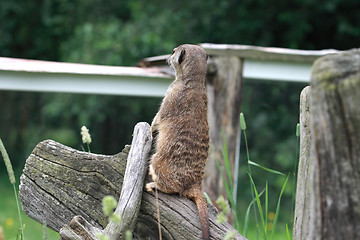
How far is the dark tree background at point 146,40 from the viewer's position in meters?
6.92

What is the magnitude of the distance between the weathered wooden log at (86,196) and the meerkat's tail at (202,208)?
3cm

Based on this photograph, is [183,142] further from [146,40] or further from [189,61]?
[146,40]

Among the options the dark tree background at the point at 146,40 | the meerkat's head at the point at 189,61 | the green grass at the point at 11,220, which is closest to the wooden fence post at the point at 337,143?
the meerkat's head at the point at 189,61

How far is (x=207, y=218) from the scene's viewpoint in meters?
1.86

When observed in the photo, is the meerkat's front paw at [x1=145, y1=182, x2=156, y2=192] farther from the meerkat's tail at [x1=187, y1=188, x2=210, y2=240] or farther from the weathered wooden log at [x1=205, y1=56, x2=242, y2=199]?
the weathered wooden log at [x1=205, y1=56, x2=242, y2=199]

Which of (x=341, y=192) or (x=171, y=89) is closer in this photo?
(x=341, y=192)

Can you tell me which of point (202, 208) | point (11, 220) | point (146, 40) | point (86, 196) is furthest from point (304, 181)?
point (146, 40)

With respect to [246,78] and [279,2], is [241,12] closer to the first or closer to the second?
[279,2]

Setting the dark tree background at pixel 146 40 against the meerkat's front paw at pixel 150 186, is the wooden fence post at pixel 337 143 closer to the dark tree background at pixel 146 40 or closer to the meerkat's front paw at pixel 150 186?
the meerkat's front paw at pixel 150 186

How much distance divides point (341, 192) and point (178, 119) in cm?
114

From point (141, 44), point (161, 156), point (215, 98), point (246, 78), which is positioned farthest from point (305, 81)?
point (141, 44)

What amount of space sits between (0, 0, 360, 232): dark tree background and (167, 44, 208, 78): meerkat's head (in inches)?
130

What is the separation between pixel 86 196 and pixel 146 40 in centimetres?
511

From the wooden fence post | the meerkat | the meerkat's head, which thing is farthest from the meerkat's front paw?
the wooden fence post
